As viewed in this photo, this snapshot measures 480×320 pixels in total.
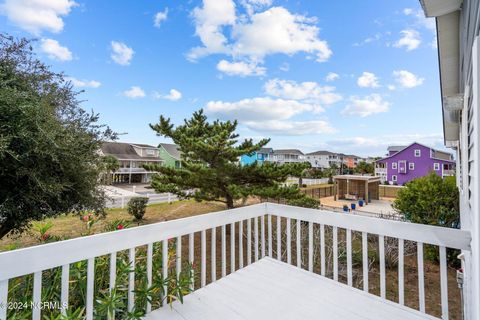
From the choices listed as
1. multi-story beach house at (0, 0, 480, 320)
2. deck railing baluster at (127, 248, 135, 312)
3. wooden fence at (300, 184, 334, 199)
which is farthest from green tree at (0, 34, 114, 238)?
wooden fence at (300, 184, 334, 199)

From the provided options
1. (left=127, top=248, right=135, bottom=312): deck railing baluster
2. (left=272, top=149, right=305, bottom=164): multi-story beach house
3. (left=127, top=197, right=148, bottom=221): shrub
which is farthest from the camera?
(left=272, top=149, right=305, bottom=164): multi-story beach house

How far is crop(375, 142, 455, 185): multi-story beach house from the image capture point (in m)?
22.5

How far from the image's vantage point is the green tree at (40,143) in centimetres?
280

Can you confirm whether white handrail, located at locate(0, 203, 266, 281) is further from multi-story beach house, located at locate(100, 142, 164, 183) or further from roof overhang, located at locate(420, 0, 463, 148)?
multi-story beach house, located at locate(100, 142, 164, 183)

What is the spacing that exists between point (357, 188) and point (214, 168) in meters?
15.9

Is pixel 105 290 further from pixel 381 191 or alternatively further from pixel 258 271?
pixel 381 191

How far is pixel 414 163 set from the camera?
23.6 metres

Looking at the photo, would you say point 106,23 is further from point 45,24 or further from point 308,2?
point 308,2

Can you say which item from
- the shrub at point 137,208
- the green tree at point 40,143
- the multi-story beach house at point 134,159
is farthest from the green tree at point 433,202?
the multi-story beach house at point 134,159

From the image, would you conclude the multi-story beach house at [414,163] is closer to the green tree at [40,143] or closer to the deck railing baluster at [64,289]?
the green tree at [40,143]

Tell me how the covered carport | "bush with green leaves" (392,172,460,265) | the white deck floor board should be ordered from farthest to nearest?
the covered carport < "bush with green leaves" (392,172,460,265) < the white deck floor board

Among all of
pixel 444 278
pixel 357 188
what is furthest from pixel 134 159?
pixel 444 278

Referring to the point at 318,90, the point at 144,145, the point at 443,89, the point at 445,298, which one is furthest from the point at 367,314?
the point at 144,145

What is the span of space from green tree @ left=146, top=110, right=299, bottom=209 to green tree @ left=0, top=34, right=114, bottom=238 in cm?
221
